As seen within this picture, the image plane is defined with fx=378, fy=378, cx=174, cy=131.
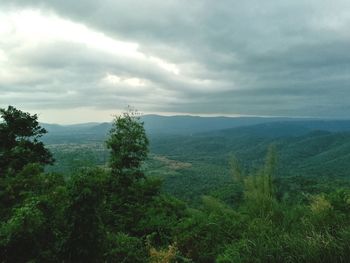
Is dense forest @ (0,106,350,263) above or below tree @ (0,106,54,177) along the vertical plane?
below

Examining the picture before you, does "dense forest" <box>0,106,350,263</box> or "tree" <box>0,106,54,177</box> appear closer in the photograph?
"dense forest" <box>0,106,350,263</box>

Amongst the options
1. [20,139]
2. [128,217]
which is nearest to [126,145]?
[128,217]

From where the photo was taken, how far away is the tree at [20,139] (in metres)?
26.2

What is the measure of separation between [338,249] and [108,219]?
17.1m

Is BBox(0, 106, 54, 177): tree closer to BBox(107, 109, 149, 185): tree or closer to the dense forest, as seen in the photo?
the dense forest

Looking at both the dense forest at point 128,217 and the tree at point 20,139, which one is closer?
the dense forest at point 128,217

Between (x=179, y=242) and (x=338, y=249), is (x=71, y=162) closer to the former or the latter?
(x=179, y=242)

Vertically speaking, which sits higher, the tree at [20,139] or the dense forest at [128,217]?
the tree at [20,139]

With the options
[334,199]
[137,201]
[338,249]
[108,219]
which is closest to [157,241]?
[108,219]

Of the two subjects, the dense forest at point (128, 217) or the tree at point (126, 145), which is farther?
the tree at point (126, 145)

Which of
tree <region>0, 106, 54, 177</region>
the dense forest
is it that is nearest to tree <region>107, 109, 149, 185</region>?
the dense forest

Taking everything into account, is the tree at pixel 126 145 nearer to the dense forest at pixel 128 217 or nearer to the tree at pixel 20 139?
the dense forest at pixel 128 217

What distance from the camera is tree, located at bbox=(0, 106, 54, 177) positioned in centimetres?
2617

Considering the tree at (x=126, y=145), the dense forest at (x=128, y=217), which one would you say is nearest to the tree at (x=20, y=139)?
the dense forest at (x=128, y=217)
